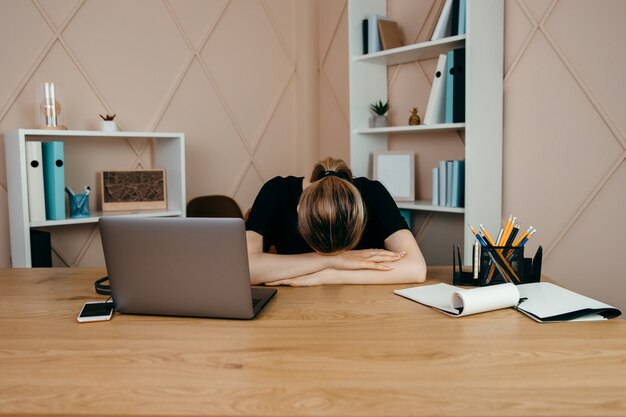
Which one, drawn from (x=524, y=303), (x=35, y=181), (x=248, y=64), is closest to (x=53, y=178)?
(x=35, y=181)

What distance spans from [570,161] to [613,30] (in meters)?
0.57

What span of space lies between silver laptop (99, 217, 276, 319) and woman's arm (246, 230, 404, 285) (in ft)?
0.97

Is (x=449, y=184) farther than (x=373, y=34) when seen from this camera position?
No

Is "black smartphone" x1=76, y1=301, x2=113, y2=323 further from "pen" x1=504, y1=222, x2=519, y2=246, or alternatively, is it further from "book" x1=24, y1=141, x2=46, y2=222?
"book" x1=24, y1=141, x2=46, y2=222

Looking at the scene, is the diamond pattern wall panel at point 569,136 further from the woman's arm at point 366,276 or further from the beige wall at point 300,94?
the woman's arm at point 366,276

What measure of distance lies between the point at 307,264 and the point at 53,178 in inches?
62.1

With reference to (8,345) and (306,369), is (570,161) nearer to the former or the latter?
(306,369)

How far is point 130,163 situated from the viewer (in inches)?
119

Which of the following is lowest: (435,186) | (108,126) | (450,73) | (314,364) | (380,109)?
(314,364)

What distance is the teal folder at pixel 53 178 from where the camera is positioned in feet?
8.14

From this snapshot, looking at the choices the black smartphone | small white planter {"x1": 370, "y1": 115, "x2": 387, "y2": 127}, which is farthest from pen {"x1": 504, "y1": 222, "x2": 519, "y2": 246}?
small white planter {"x1": 370, "y1": 115, "x2": 387, "y2": 127}

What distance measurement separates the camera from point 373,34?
9.82 ft

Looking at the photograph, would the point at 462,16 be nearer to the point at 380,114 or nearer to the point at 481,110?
the point at 481,110

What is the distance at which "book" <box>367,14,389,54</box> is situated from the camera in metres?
2.98
